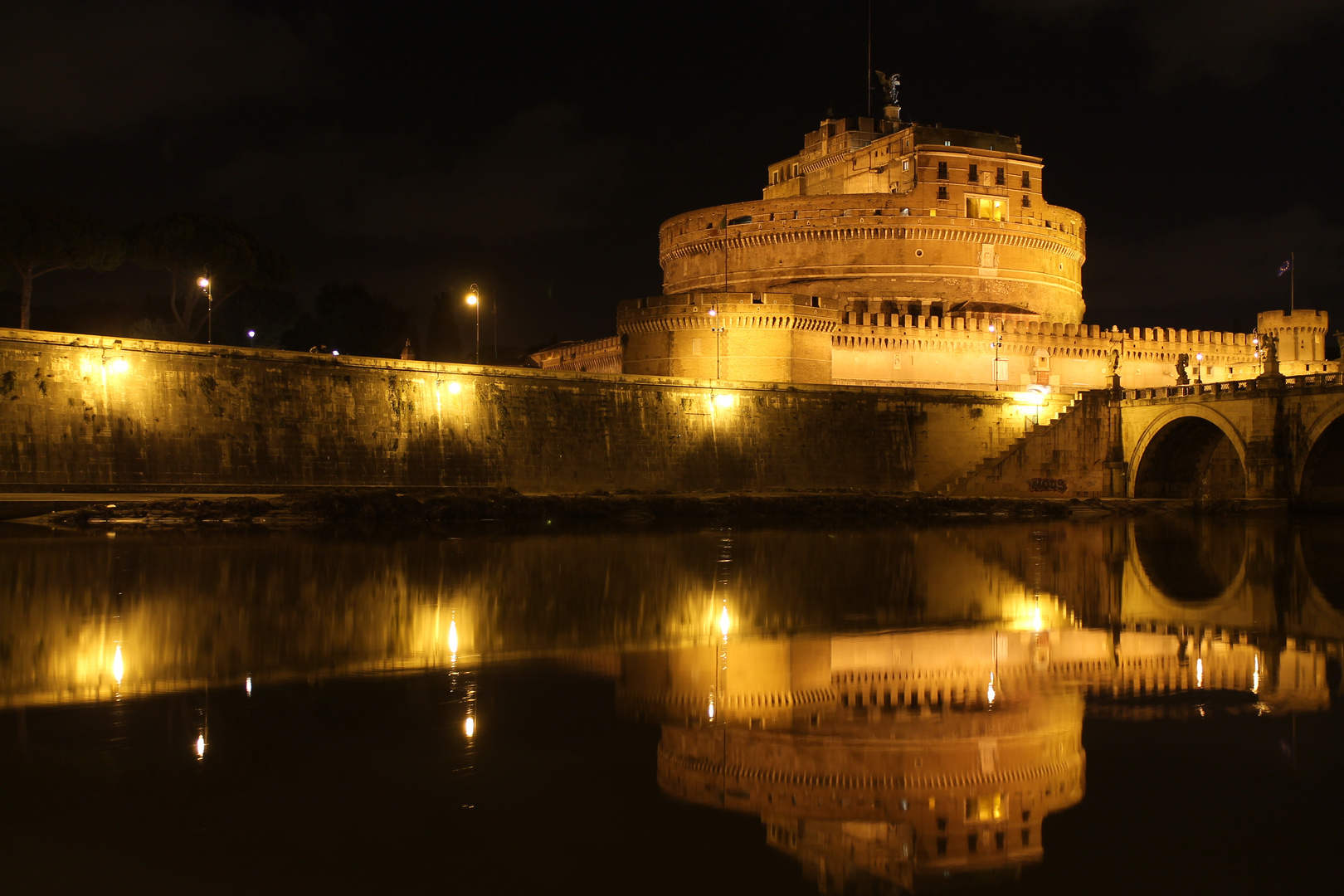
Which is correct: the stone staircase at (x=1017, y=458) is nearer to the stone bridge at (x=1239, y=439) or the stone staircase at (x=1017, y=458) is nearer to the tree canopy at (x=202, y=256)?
the stone bridge at (x=1239, y=439)

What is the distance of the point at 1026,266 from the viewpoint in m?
48.1

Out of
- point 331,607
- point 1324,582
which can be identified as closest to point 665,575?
point 331,607

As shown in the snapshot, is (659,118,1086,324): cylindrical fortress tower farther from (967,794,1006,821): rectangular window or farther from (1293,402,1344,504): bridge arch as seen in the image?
(967,794,1006,821): rectangular window

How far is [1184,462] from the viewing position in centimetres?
3541

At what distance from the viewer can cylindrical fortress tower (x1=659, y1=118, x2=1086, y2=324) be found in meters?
46.4

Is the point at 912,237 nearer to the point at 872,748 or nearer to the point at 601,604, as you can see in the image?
the point at 601,604

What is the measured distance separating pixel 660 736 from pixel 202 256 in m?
39.4

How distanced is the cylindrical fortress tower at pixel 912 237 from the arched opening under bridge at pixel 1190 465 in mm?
13352

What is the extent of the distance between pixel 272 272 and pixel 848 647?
1524 inches

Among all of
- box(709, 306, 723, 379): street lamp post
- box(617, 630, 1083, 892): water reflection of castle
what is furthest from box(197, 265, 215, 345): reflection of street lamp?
box(617, 630, 1083, 892): water reflection of castle

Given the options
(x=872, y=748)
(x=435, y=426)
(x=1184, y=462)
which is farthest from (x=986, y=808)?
(x=1184, y=462)

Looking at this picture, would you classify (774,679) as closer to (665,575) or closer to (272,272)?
(665,575)

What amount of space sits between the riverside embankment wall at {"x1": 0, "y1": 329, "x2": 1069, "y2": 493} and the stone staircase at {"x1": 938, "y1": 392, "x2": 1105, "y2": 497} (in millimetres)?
510

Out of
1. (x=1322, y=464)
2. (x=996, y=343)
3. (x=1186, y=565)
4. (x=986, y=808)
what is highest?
(x=996, y=343)
